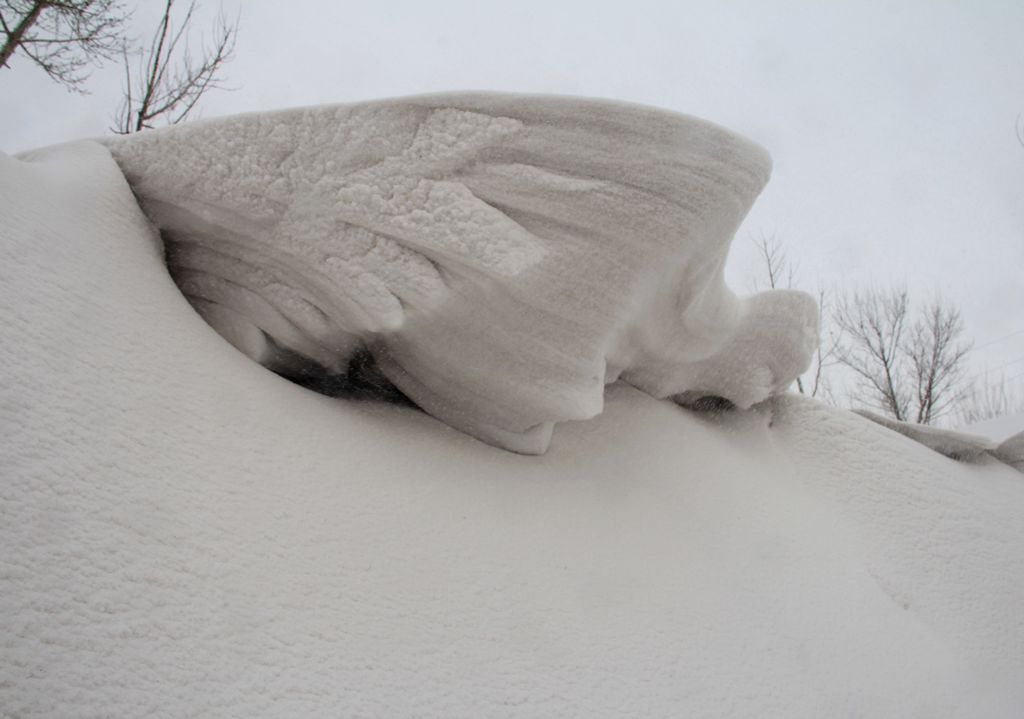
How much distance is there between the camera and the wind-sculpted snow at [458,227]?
120 centimetres

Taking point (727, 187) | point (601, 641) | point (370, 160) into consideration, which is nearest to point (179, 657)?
point (601, 641)

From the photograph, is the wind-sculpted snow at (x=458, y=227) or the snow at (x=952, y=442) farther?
the snow at (x=952, y=442)

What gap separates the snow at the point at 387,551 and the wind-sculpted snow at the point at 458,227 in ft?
0.55

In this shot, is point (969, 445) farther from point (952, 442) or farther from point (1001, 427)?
point (1001, 427)

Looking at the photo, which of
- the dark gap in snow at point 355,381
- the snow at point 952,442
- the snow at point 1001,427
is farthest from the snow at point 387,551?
the snow at point 1001,427

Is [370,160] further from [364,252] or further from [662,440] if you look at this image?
[662,440]

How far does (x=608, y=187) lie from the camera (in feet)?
3.94

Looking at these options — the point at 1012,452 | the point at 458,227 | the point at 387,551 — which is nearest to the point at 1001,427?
the point at 1012,452

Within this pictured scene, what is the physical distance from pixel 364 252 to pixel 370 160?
0.18m

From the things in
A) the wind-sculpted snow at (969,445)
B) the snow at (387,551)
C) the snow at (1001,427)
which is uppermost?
the snow at (1001,427)

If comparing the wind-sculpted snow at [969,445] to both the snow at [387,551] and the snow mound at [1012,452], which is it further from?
the snow at [387,551]

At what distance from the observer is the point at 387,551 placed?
102cm

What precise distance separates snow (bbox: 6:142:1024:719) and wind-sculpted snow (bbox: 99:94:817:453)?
0.17m

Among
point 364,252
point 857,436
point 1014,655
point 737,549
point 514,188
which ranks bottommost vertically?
point 1014,655
